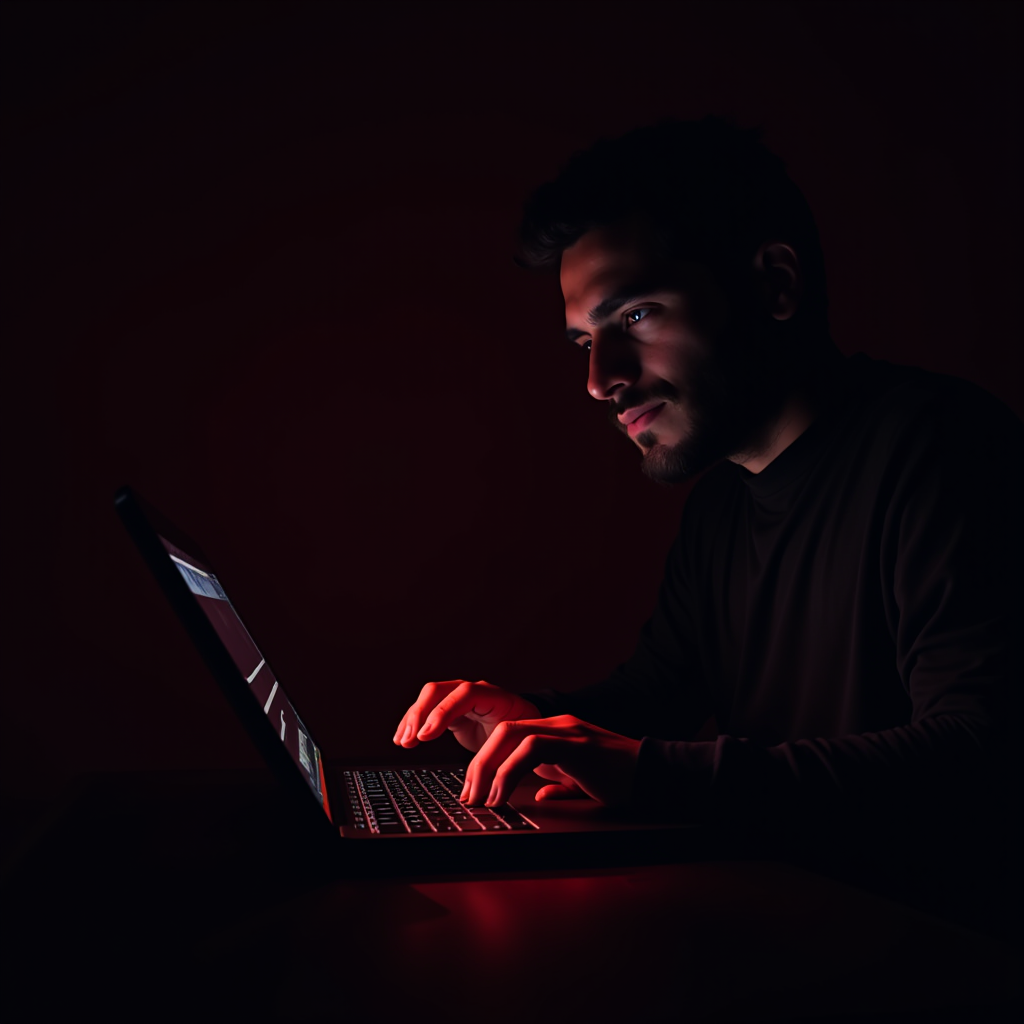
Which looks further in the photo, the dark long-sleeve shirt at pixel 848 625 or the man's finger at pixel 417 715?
the man's finger at pixel 417 715

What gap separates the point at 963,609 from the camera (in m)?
Result: 0.86

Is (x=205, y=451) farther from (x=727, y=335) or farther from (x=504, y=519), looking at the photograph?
(x=727, y=335)

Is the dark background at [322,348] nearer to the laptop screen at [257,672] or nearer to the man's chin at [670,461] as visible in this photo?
the man's chin at [670,461]

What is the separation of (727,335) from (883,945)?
885mm

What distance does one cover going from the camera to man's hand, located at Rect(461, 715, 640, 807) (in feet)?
2.33

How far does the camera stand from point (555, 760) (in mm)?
714

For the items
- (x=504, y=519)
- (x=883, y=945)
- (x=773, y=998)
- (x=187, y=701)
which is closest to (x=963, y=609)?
(x=883, y=945)

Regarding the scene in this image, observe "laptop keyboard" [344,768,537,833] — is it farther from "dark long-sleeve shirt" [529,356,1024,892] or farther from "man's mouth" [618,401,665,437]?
"man's mouth" [618,401,665,437]

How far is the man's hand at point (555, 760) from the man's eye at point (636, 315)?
0.66 metres

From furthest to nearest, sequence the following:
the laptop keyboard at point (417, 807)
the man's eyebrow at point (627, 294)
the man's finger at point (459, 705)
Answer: the man's eyebrow at point (627, 294), the man's finger at point (459, 705), the laptop keyboard at point (417, 807)

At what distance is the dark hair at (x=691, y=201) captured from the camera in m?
1.25

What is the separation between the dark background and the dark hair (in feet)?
2.83

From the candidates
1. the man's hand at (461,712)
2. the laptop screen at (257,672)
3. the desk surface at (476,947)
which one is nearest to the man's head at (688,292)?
the man's hand at (461,712)

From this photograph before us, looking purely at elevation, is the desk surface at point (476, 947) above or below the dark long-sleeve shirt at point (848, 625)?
above
